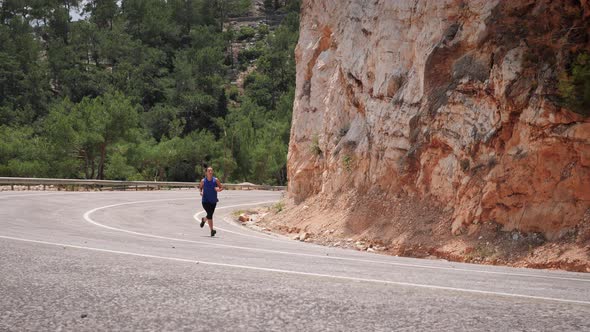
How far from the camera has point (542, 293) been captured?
6754 mm

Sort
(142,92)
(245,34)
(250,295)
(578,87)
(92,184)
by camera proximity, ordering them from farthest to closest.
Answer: (245,34)
(142,92)
(92,184)
(578,87)
(250,295)

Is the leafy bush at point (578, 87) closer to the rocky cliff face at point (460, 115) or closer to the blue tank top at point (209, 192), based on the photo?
the rocky cliff face at point (460, 115)

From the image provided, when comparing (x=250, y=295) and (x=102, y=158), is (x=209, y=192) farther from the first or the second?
(x=102, y=158)

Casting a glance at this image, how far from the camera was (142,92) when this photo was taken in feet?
263

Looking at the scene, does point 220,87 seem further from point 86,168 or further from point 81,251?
point 81,251

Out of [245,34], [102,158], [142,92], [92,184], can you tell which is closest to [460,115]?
[92,184]

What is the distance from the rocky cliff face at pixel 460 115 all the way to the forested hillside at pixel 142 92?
3374 cm

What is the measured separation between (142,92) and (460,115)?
69.4 m

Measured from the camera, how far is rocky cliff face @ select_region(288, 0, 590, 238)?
43.4ft

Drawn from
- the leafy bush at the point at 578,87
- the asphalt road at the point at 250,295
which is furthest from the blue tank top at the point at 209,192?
the leafy bush at the point at 578,87

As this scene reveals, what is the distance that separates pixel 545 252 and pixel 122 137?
4559cm

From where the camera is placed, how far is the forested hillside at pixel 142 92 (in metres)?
52.1

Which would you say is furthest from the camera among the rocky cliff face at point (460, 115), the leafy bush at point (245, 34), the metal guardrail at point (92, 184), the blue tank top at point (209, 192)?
the leafy bush at point (245, 34)

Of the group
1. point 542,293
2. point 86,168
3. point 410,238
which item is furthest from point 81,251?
point 86,168
